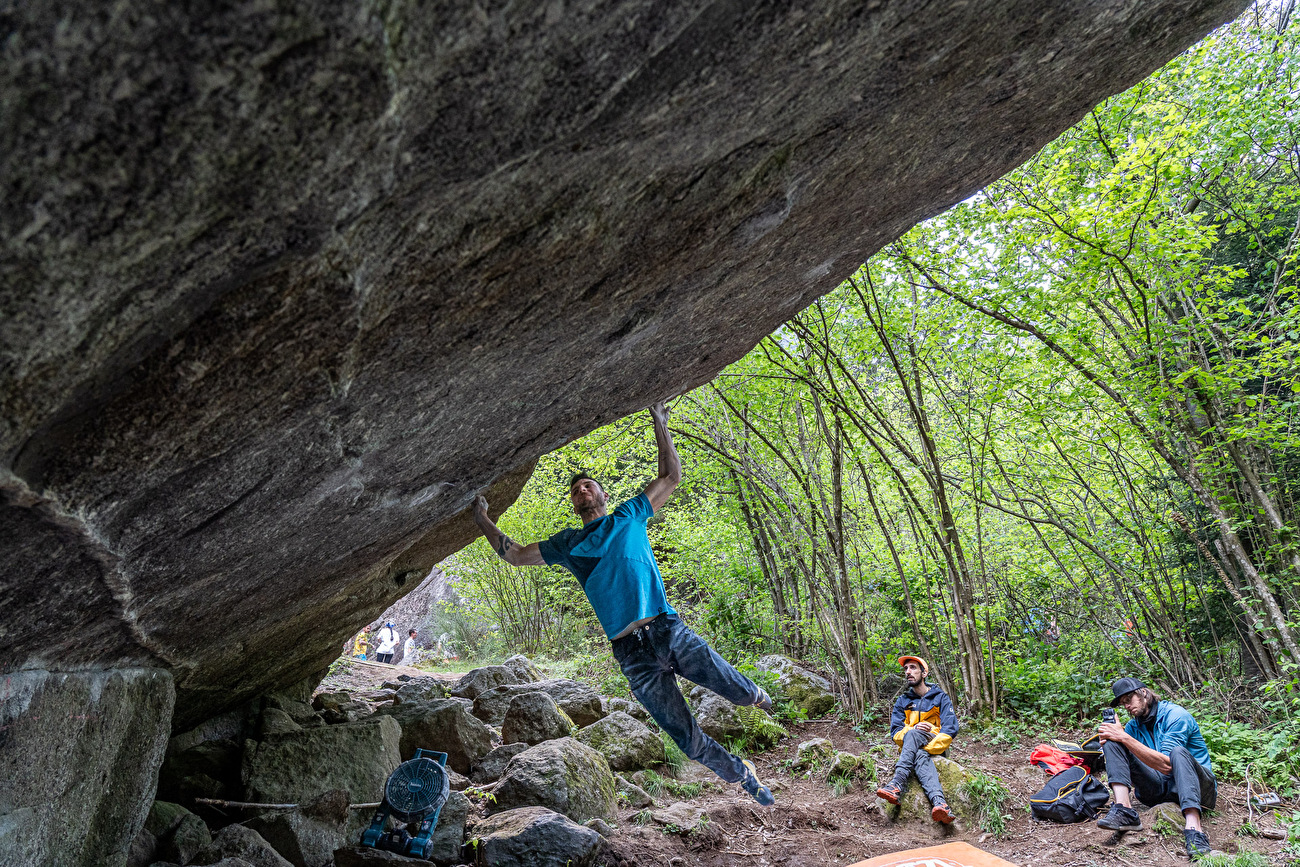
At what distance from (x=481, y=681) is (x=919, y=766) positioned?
504 cm

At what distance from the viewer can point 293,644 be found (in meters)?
5.59

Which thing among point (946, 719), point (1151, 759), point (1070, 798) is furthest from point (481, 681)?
point (1151, 759)

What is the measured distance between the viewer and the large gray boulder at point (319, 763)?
17.2ft

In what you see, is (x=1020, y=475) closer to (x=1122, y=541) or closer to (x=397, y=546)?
(x=1122, y=541)

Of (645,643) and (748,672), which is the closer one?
(645,643)

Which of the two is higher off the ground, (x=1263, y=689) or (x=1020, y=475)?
(x=1020, y=475)

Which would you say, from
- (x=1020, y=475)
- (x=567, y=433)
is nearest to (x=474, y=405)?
(x=567, y=433)

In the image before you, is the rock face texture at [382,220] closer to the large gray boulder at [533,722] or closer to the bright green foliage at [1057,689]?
the large gray boulder at [533,722]

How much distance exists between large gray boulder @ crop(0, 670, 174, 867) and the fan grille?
1.28 m

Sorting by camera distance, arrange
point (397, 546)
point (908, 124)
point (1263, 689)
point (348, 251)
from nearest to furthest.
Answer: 1. point (348, 251)
2. point (908, 124)
3. point (397, 546)
4. point (1263, 689)

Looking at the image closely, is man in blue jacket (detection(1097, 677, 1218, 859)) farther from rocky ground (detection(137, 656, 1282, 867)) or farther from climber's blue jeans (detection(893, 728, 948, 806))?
climber's blue jeans (detection(893, 728, 948, 806))

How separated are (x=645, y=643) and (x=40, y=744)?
109 inches

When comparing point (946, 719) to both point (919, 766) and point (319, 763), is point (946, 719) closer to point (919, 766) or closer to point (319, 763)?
point (919, 766)

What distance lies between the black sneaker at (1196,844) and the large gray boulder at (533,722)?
16.0ft
